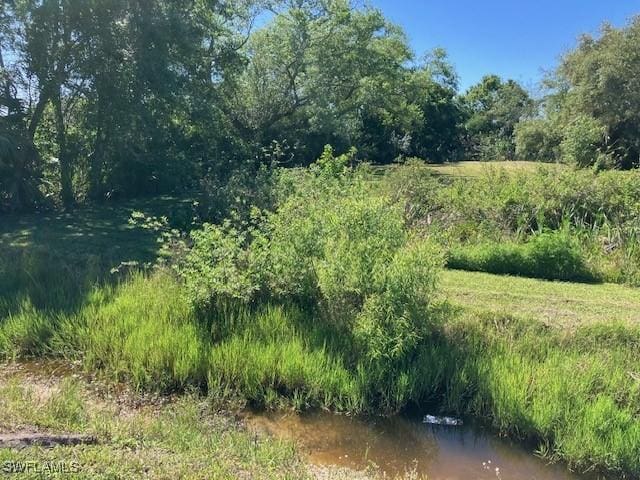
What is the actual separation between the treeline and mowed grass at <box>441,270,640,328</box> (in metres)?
6.11

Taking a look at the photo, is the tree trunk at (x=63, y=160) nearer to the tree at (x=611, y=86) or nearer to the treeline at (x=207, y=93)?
the treeline at (x=207, y=93)

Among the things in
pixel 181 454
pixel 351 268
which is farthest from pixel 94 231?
pixel 181 454

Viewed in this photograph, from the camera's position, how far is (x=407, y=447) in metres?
4.86

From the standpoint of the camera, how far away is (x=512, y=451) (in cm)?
484

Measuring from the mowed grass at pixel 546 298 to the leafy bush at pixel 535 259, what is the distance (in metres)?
0.35

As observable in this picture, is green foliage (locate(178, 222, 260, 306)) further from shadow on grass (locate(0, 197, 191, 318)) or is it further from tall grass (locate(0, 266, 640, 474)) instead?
shadow on grass (locate(0, 197, 191, 318))

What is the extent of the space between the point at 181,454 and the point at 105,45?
9.98 m

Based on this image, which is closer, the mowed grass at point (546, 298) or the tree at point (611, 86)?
the mowed grass at point (546, 298)

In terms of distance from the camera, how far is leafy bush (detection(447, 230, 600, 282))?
28.5 feet

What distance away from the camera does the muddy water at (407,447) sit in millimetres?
4551

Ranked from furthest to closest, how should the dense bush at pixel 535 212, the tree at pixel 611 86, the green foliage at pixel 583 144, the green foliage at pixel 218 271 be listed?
the tree at pixel 611 86, the green foliage at pixel 583 144, the dense bush at pixel 535 212, the green foliage at pixel 218 271

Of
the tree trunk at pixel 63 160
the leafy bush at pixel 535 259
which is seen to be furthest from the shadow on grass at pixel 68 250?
the leafy bush at pixel 535 259

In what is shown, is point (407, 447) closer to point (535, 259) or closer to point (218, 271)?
point (218, 271)

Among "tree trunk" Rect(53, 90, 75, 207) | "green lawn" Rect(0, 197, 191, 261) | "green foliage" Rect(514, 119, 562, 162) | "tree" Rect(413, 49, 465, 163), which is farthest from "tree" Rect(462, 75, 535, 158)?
"tree trunk" Rect(53, 90, 75, 207)
